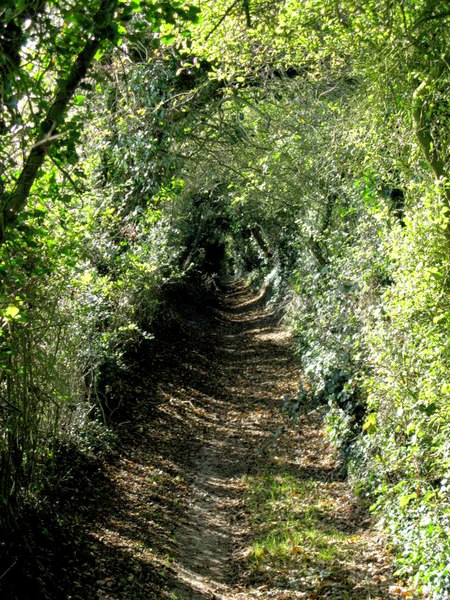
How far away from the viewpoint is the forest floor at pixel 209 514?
6.22m

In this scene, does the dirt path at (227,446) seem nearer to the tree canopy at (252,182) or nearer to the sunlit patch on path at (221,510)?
the sunlit patch on path at (221,510)

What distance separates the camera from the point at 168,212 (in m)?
19.7

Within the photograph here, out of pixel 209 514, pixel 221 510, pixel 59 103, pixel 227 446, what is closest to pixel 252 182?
pixel 227 446

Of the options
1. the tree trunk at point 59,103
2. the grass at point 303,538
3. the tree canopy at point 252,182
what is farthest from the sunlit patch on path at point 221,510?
the tree trunk at point 59,103

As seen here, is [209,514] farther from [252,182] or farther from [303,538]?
[252,182]

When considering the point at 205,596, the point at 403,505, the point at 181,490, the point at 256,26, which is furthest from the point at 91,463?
the point at 256,26

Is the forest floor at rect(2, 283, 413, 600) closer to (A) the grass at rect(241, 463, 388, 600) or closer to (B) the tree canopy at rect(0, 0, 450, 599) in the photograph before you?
(A) the grass at rect(241, 463, 388, 600)

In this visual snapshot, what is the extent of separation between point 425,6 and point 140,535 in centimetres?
681

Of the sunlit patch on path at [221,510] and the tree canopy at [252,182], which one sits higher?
the tree canopy at [252,182]

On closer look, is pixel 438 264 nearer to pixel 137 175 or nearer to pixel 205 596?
pixel 205 596

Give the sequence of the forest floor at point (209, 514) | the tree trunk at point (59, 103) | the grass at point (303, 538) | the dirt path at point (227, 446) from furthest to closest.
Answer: the dirt path at point (227, 446)
the grass at point (303, 538)
the forest floor at point (209, 514)
the tree trunk at point (59, 103)

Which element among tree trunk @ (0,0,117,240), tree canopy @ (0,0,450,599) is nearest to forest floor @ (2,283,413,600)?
tree canopy @ (0,0,450,599)

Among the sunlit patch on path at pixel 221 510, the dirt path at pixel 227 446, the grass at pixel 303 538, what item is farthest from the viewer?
the dirt path at pixel 227 446

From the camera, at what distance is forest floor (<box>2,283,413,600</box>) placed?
6219 millimetres
